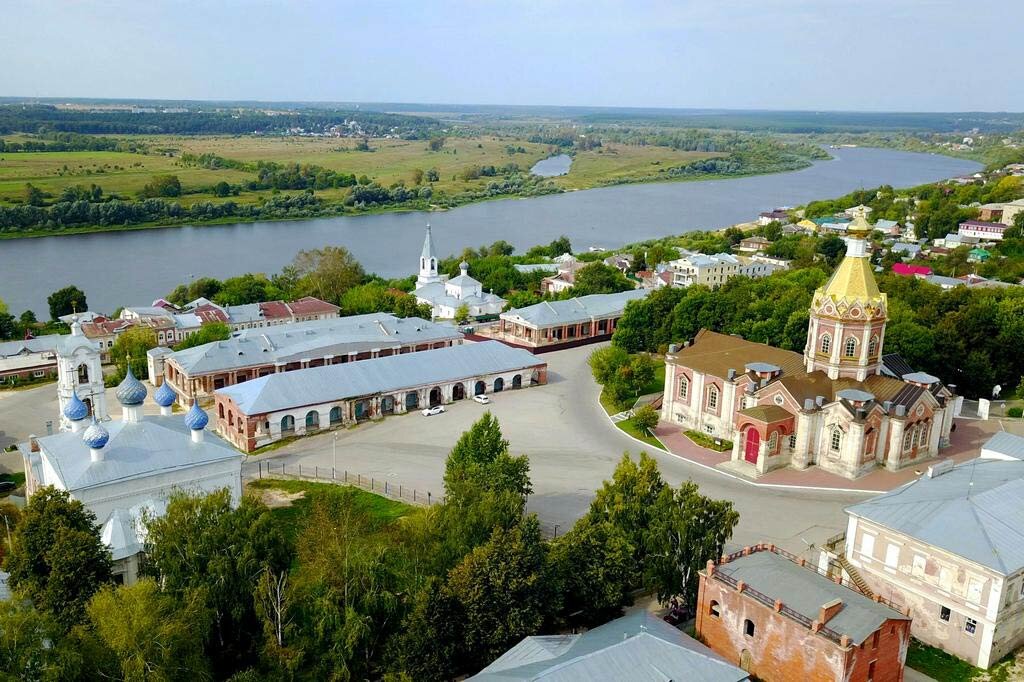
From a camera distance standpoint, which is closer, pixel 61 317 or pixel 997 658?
pixel 997 658

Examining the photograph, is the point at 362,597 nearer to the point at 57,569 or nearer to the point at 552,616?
the point at 552,616

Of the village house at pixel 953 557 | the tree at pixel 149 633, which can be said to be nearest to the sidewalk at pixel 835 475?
the village house at pixel 953 557

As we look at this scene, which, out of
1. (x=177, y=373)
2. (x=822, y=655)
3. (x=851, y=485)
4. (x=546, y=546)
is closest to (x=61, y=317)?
(x=177, y=373)

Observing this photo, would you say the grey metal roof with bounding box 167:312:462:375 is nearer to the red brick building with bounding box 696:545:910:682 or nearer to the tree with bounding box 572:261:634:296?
the tree with bounding box 572:261:634:296

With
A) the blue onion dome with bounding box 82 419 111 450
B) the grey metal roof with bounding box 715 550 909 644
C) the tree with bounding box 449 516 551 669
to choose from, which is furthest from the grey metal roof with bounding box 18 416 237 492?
the grey metal roof with bounding box 715 550 909 644

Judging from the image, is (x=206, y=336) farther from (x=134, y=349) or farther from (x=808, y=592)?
(x=808, y=592)
